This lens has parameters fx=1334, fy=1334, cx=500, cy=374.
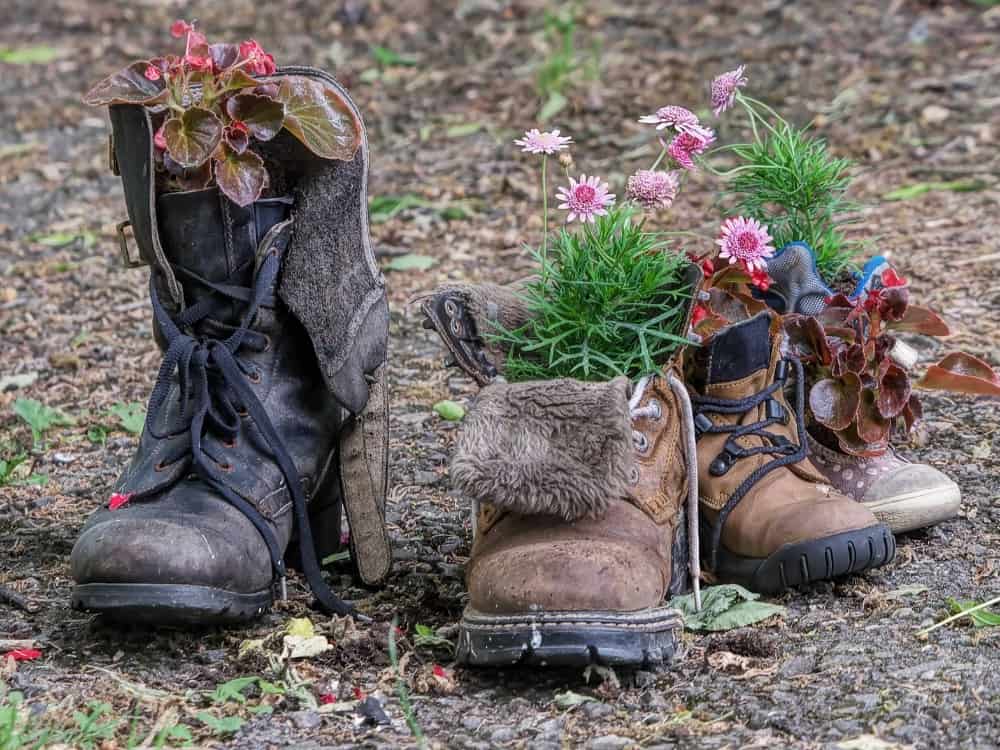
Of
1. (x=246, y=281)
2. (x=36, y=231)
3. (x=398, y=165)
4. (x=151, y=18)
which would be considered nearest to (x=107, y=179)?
(x=36, y=231)

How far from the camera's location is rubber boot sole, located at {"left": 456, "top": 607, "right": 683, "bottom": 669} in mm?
1828

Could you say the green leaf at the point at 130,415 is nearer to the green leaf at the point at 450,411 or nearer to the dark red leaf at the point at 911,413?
the green leaf at the point at 450,411

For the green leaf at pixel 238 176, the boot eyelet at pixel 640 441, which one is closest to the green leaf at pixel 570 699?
the boot eyelet at pixel 640 441

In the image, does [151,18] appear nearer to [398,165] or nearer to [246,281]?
[398,165]

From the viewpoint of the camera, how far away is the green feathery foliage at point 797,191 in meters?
2.41

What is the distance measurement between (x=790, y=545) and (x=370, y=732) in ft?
2.47

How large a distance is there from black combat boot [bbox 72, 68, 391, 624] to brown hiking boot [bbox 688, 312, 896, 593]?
570mm

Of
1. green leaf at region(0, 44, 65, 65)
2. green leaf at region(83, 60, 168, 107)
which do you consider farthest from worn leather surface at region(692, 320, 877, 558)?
green leaf at region(0, 44, 65, 65)

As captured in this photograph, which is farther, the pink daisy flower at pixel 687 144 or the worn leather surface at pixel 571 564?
the pink daisy flower at pixel 687 144

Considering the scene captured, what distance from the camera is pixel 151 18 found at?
7.47 metres

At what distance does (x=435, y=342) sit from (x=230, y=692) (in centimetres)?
193

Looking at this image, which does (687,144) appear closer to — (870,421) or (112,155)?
(870,421)

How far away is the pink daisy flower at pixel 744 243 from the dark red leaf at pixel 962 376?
0.54 m

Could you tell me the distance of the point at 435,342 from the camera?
3.72 meters
